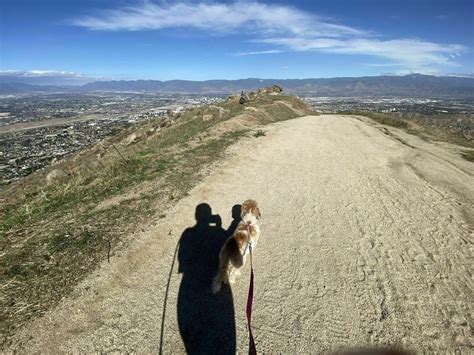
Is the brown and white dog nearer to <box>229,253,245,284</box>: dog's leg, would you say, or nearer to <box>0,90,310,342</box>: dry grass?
<box>229,253,245,284</box>: dog's leg

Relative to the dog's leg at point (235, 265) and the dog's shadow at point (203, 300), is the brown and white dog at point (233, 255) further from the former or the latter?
the dog's shadow at point (203, 300)

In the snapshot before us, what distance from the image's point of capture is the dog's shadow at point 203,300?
5.89m

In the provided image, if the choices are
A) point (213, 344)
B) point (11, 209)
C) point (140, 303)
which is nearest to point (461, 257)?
point (213, 344)

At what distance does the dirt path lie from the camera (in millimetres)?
5906

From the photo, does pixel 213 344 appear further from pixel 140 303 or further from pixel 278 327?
pixel 140 303

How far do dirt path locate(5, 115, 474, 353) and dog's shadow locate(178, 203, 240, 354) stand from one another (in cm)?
2

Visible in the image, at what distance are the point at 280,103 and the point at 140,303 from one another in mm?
34600

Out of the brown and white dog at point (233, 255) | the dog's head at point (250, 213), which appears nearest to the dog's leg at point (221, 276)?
the brown and white dog at point (233, 255)

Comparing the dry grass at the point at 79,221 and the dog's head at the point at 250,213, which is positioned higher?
the dog's head at the point at 250,213

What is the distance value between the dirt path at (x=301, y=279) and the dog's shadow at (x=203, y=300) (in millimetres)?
25

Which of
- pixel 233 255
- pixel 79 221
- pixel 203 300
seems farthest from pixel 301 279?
pixel 79 221

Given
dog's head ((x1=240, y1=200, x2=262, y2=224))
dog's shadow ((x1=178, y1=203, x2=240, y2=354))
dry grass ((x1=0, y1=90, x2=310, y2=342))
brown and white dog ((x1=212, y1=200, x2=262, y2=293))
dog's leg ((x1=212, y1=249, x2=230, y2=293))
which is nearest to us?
dog's shadow ((x1=178, y1=203, x2=240, y2=354))

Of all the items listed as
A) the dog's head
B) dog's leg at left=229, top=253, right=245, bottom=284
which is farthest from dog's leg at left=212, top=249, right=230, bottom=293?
the dog's head

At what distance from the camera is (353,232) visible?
31.2 feet
